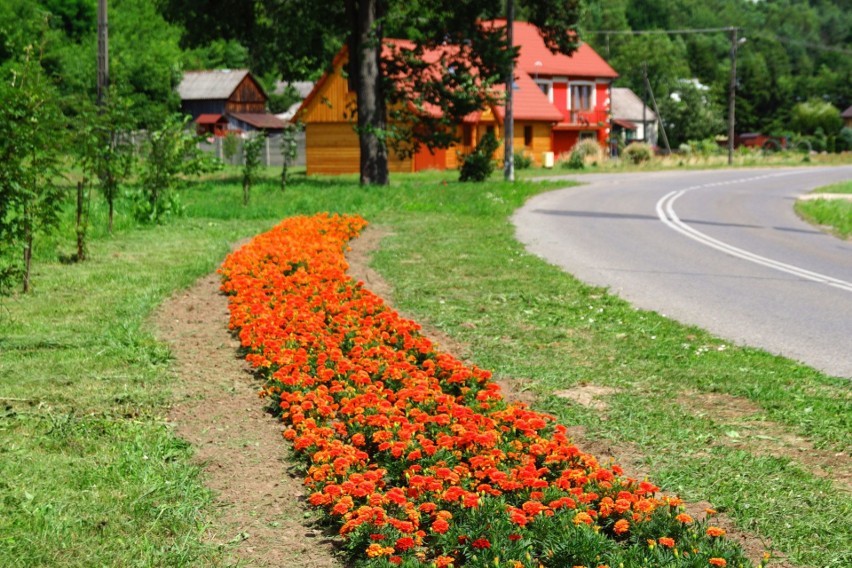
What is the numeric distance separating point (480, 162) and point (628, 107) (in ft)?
196

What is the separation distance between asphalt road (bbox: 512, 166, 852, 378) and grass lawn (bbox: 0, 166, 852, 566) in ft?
2.01

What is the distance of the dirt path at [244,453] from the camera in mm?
4656

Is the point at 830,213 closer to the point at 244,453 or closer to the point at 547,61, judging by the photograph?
the point at 244,453

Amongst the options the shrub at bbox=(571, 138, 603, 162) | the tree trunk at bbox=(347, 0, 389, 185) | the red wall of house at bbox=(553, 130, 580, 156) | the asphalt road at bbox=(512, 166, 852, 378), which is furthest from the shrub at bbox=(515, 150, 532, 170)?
the asphalt road at bbox=(512, 166, 852, 378)

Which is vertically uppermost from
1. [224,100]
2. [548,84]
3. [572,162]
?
[224,100]

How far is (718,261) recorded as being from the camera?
44.8 ft

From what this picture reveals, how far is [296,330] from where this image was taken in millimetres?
8055

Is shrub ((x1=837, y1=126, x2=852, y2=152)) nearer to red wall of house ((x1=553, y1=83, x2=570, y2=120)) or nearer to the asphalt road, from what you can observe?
red wall of house ((x1=553, y1=83, x2=570, y2=120))

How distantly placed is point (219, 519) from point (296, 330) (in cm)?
320

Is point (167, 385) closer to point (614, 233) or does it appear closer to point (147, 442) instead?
point (147, 442)

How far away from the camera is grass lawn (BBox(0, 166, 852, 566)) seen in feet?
15.5

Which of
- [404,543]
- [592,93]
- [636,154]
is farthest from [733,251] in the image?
[592,93]

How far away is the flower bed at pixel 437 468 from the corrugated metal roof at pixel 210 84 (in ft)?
251

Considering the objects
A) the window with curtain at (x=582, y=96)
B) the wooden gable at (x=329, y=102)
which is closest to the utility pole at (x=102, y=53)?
the wooden gable at (x=329, y=102)
